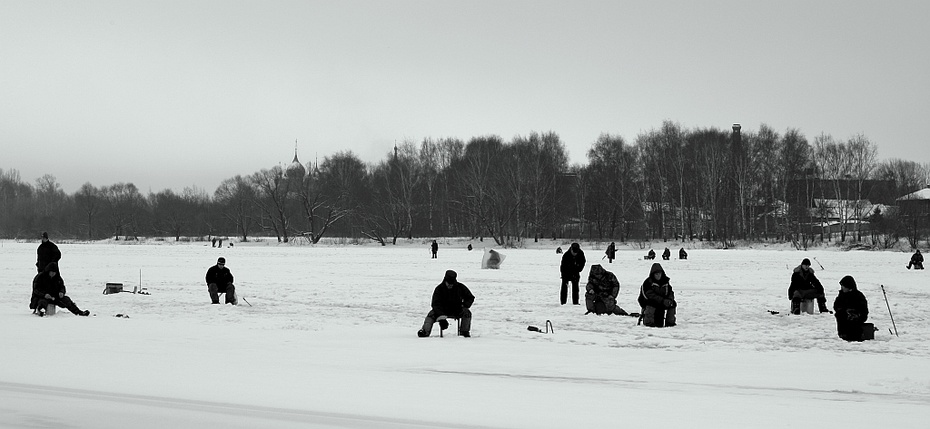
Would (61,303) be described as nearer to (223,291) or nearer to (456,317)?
(223,291)

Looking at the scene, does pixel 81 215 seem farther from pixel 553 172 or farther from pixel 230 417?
pixel 230 417

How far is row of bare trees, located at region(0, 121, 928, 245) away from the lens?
224 ft

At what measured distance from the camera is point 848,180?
224ft

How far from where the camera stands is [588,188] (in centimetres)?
7812

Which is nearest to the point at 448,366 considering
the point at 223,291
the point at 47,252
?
the point at 223,291

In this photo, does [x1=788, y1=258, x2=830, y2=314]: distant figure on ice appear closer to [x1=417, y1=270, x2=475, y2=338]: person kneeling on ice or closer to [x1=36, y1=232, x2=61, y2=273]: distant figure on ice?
[x1=417, y1=270, x2=475, y2=338]: person kneeling on ice

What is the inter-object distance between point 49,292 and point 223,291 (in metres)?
3.97

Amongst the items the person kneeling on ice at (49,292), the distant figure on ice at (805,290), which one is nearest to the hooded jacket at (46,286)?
the person kneeling on ice at (49,292)

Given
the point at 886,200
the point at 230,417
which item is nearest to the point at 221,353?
the point at 230,417

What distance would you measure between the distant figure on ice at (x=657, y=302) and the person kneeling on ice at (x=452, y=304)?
3.58m

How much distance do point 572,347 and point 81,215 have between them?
423 ft

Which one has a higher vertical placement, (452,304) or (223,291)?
(452,304)

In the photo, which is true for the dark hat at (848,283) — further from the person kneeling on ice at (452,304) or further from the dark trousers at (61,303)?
the dark trousers at (61,303)

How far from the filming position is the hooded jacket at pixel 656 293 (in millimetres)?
14625
